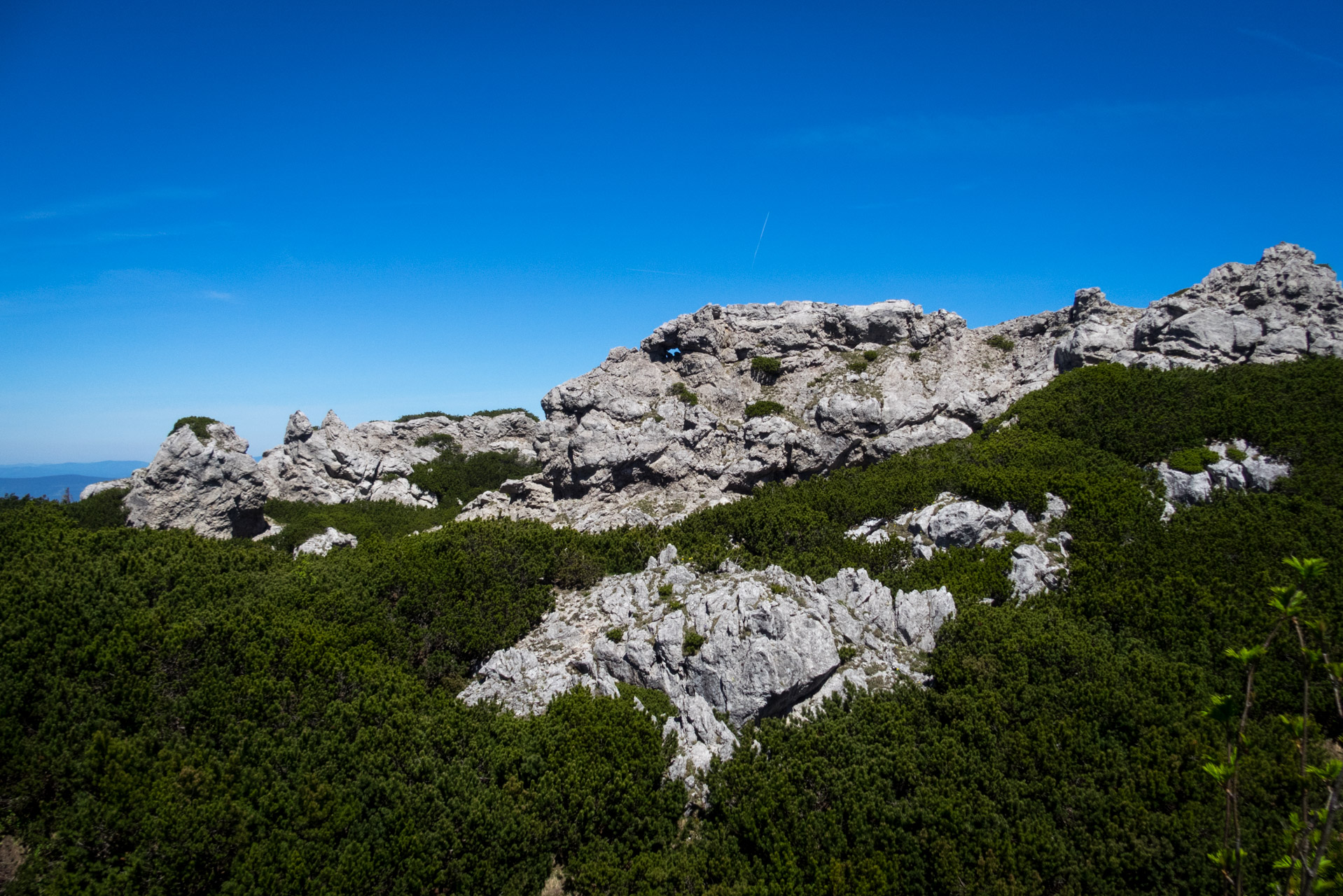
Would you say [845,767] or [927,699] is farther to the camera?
[927,699]

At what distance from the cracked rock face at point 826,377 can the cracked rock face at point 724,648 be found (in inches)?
550

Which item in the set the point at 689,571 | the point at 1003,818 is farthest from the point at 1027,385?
the point at 1003,818

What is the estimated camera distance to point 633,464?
3972 centimetres

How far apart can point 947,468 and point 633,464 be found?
18.2 m

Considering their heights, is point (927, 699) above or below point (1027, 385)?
below

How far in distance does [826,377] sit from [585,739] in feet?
97.5

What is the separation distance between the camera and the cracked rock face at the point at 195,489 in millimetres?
41062

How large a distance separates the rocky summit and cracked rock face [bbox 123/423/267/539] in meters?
0.10

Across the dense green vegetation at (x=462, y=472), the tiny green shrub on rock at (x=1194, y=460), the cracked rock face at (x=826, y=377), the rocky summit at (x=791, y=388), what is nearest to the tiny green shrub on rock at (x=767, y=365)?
the rocky summit at (x=791, y=388)

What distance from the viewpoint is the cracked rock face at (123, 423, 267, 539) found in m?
41.1

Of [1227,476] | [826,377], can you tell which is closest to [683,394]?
[826,377]

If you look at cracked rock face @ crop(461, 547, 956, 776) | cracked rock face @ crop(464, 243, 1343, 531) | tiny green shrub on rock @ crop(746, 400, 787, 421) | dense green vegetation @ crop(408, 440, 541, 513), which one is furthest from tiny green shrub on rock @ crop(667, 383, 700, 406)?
cracked rock face @ crop(461, 547, 956, 776)

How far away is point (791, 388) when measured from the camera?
41469mm

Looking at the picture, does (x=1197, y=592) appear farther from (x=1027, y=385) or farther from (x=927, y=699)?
(x=1027, y=385)
